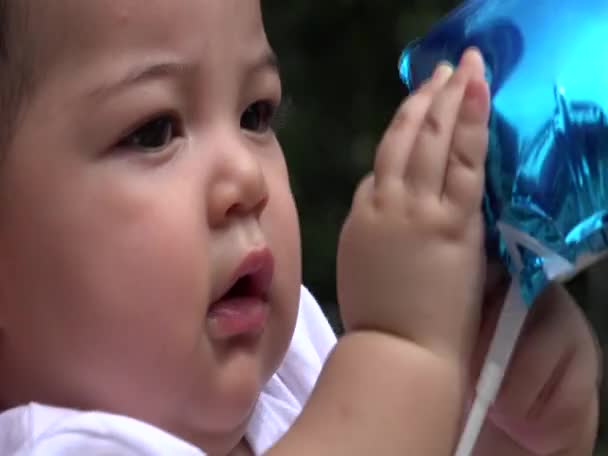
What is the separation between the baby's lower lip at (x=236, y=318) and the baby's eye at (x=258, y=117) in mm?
103

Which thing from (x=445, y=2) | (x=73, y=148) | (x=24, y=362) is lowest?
(x=445, y=2)

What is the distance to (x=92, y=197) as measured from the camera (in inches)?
24.6

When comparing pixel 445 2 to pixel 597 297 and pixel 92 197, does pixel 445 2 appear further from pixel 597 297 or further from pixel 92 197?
pixel 92 197

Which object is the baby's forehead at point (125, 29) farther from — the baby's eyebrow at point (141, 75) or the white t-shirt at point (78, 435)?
the white t-shirt at point (78, 435)

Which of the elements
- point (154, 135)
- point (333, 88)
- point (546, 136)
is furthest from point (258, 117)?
point (333, 88)

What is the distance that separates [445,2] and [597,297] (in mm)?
412

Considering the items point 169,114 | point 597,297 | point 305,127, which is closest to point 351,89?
point 305,127

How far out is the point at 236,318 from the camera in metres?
0.65

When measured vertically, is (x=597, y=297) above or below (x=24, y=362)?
below

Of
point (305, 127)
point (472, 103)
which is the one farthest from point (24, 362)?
point (305, 127)

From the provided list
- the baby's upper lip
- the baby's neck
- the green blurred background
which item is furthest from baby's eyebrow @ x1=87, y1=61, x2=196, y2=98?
the green blurred background

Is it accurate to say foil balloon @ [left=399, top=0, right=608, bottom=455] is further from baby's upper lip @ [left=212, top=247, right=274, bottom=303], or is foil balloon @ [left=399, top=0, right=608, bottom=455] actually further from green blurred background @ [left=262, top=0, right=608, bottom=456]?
green blurred background @ [left=262, top=0, right=608, bottom=456]

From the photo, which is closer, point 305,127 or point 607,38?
point 607,38

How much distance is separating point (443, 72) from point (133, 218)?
0.17 metres
